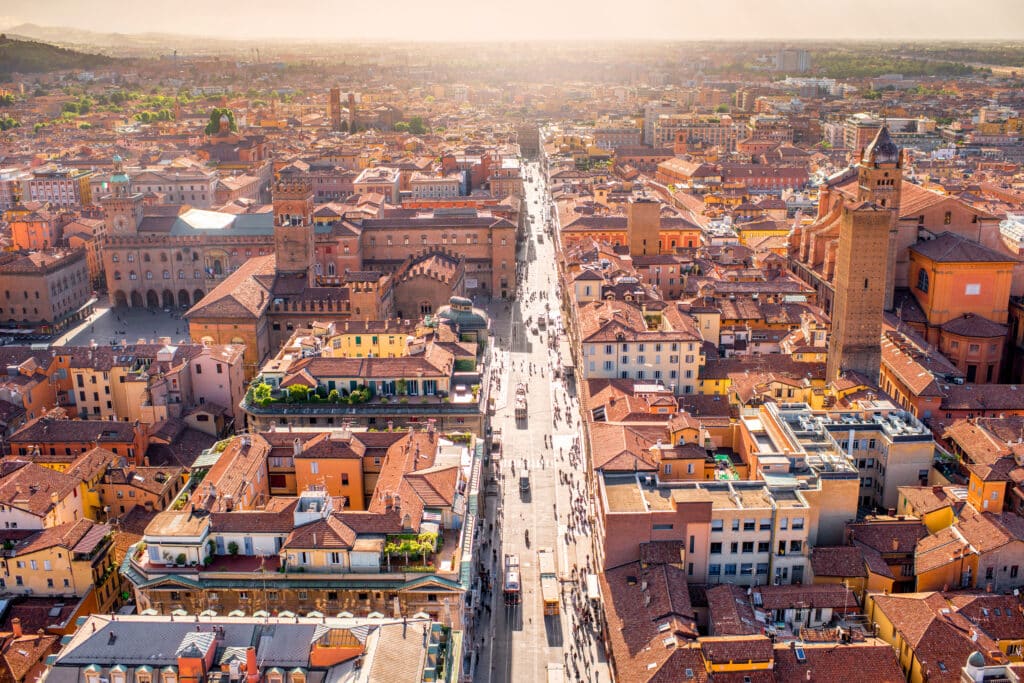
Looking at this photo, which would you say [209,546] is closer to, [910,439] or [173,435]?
[173,435]

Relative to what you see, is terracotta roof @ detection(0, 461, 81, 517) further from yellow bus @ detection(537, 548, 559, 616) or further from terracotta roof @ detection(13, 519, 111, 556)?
yellow bus @ detection(537, 548, 559, 616)

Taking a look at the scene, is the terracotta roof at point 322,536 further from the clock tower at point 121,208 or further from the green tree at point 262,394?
the clock tower at point 121,208

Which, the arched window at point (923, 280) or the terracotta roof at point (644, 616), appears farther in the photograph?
the arched window at point (923, 280)

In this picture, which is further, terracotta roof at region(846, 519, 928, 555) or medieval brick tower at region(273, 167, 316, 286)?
medieval brick tower at region(273, 167, 316, 286)

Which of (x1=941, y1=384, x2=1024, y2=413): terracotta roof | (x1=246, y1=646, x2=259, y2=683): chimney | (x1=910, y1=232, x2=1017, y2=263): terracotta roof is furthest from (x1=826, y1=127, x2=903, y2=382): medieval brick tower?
(x1=246, y1=646, x2=259, y2=683): chimney

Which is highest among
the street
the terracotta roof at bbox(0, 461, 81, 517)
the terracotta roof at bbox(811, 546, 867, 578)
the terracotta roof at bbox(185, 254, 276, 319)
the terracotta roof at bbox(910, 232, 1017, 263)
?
the terracotta roof at bbox(910, 232, 1017, 263)

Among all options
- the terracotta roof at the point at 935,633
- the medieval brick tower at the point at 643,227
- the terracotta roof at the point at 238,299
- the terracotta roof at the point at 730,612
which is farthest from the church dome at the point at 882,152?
the terracotta roof at the point at 238,299

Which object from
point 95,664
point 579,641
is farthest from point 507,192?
point 95,664
